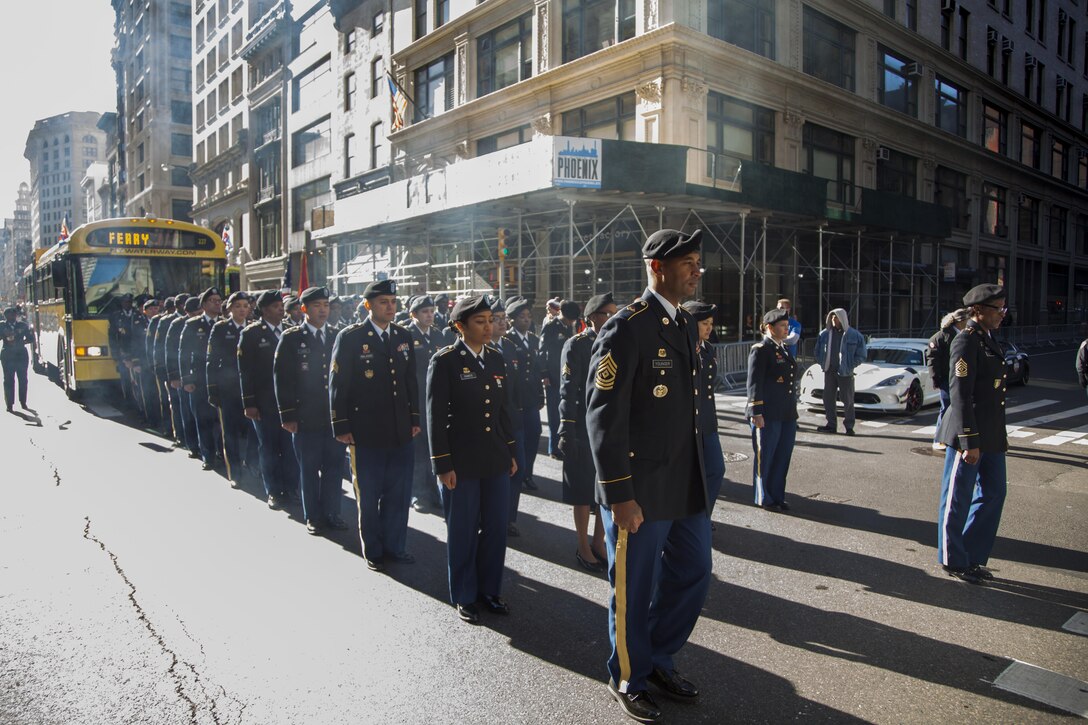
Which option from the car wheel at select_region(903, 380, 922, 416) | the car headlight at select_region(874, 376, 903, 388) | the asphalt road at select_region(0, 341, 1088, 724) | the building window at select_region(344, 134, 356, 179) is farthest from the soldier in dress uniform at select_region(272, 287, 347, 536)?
the building window at select_region(344, 134, 356, 179)

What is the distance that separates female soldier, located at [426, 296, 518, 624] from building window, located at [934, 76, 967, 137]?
106 ft

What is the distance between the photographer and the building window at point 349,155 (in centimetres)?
3345

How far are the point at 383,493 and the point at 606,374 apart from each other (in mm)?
2931

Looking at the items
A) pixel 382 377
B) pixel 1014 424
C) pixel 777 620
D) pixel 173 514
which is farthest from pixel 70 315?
pixel 1014 424

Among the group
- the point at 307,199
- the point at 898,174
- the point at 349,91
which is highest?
the point at 349,91

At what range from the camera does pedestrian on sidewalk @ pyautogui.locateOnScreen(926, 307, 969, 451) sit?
24.4 feet

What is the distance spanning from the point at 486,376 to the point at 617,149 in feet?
40.0

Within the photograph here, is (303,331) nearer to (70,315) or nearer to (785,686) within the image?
(785,686)

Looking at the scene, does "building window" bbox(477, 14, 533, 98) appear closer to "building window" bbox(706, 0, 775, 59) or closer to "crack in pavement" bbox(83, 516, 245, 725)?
"building window" bbox(706, 0, 775, 59)

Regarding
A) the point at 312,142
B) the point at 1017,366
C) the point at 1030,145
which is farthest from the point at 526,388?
the point at 1030,145

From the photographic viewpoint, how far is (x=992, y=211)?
3538cm

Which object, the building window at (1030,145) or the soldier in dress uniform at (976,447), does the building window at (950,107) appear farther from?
the soldier in dress uniform at (976,447)

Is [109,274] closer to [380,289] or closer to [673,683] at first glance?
[380,289]

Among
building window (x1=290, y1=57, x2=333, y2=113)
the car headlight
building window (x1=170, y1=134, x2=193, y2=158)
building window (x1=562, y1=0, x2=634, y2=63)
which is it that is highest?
building window (x1=170, y1=134, x2=193, y2=158)
